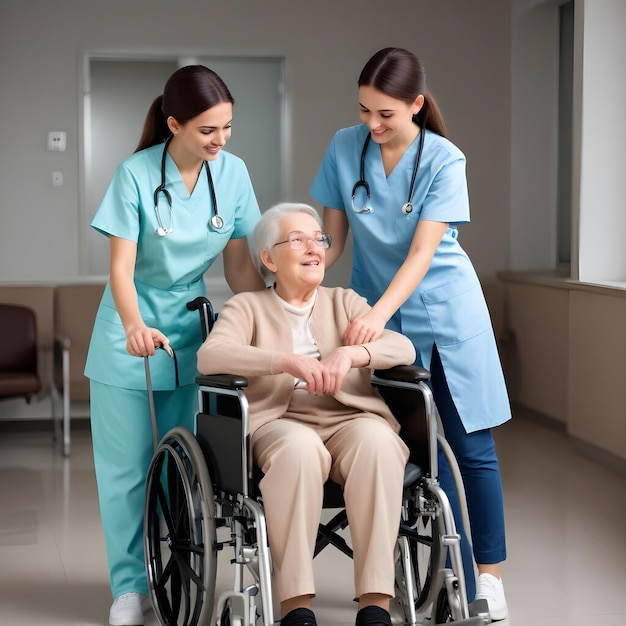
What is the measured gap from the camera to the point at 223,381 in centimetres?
208

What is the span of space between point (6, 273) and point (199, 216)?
3.43 metres

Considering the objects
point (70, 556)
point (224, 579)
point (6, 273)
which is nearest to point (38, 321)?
point (6, 273)

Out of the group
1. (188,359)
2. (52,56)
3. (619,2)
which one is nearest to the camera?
(188,359)

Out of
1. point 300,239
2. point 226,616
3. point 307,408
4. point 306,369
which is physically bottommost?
point 226,616

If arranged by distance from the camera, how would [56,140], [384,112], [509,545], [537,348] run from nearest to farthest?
1. [384,112]
2. [509,545]
3. [537,348]
4. [56,140]

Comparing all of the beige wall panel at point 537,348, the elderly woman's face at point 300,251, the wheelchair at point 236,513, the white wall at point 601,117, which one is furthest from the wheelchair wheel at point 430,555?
the beige wall panel at point 537,348

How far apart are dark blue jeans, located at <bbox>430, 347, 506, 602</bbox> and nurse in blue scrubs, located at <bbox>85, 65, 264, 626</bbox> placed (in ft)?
1.81

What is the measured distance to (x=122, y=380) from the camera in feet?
8.16

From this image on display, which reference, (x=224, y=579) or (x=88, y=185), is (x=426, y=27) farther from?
(x=224, y=579)

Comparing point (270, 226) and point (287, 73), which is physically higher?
point (287, 73)

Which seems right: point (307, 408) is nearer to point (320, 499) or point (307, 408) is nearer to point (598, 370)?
point (320, 499)

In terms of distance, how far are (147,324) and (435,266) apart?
71 cm

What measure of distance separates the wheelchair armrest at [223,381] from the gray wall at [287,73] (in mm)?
3635

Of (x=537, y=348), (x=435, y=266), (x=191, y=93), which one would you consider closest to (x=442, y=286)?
(x=435, y=266)
